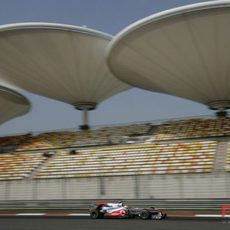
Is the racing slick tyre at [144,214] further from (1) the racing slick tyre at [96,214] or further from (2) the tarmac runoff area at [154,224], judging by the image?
(1) the racing slick tyre at [96,214]

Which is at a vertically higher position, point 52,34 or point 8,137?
point 52,34

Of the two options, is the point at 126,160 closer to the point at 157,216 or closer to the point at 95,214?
the point at 95,214

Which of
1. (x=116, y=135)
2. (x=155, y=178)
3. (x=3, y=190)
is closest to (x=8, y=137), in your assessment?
(x=116, y=135)

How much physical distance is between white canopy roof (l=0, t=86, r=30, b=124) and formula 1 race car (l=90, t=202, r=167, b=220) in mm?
24892

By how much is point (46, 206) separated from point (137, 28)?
13222mm

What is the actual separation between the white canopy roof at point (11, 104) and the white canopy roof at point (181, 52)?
13270mm

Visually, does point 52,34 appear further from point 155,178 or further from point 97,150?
point 155,178

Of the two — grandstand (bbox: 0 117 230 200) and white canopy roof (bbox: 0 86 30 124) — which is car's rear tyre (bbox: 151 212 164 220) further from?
white canopy roof (bbox: 0 86 30 124)

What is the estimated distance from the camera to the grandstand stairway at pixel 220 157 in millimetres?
25883

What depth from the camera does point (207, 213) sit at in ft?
69.9

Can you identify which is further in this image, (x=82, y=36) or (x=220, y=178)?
(x=82, y=36)

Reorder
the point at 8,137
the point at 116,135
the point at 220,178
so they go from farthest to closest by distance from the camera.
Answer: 1. the point at 8,137
2. the point at 116,135
3. the point at 220,178

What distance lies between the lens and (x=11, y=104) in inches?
1865

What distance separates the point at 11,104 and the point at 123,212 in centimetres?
3025
